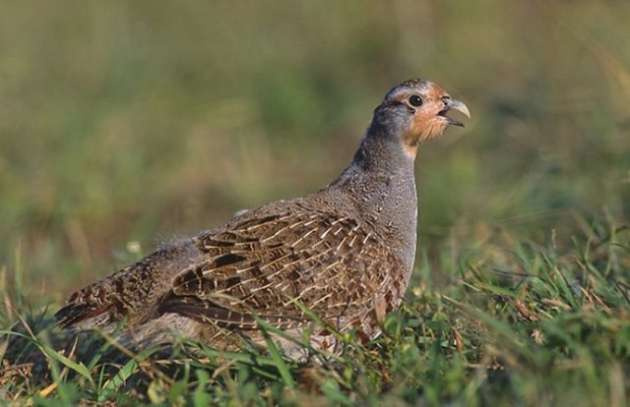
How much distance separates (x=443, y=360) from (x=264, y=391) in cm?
60

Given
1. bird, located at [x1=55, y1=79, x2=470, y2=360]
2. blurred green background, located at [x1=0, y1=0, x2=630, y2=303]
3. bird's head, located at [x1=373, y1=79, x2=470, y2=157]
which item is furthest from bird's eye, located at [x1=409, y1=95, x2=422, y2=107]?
blurred green background, located at [x1=0, y1=0, x2=630, y2=303]

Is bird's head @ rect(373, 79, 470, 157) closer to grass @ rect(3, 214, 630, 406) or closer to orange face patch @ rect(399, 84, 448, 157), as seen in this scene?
orange face patch @ rect(399, 84, 448, 157)

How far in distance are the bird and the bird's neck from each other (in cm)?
1

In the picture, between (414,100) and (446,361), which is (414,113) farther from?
(446,361)

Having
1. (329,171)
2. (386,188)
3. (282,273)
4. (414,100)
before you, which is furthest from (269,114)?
(282,273)

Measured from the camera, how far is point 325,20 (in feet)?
41.0

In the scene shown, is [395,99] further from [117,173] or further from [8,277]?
[117,173]

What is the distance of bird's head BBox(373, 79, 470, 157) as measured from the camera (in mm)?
5676

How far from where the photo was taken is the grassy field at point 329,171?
434 cm

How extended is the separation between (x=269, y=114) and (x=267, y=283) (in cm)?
618

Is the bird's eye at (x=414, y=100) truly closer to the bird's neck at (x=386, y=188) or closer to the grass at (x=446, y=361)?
the bird's neck at (x=386, y=188)

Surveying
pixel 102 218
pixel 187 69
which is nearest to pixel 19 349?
pixel 102 218

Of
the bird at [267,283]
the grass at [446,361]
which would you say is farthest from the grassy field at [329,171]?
the bird at [267,283]

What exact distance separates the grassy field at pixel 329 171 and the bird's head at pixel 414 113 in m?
Result: 0.60
